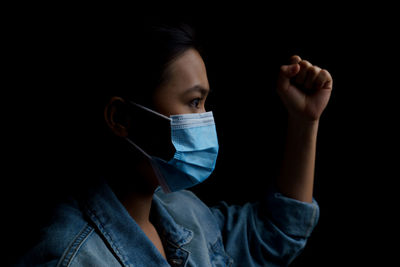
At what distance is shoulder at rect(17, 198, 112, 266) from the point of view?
35.6 inches

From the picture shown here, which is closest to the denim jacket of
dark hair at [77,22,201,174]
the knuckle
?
dark hair at [77,22,201,174]

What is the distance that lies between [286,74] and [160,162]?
56cm

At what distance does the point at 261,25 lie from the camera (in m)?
1.59

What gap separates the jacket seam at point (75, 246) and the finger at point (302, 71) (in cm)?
87

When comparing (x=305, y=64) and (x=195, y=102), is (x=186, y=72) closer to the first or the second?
(x=195, y=102)

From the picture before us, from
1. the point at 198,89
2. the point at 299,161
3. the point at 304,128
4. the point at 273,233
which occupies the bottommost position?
the point at 273,233

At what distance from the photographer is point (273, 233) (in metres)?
1.37

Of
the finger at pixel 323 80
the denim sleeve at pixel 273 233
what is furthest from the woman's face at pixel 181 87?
the denim sleeve at pixel 273 233

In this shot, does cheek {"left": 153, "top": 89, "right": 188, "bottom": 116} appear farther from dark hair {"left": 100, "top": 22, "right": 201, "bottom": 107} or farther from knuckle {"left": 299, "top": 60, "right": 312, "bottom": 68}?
knuckle {"left": 299, "top": 60, "right": 312, "bottom": 68}

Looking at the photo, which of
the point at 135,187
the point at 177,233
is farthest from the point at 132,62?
the point at 177,233

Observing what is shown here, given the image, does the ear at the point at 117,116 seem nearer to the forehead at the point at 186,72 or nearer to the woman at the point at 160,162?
the woman at the point at 160,162

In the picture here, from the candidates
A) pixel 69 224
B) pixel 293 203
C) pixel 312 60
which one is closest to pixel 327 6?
pixel 312 60

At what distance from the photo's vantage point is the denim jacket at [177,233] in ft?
3.09

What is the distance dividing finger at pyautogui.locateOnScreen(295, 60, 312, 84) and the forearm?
0.16 meters
